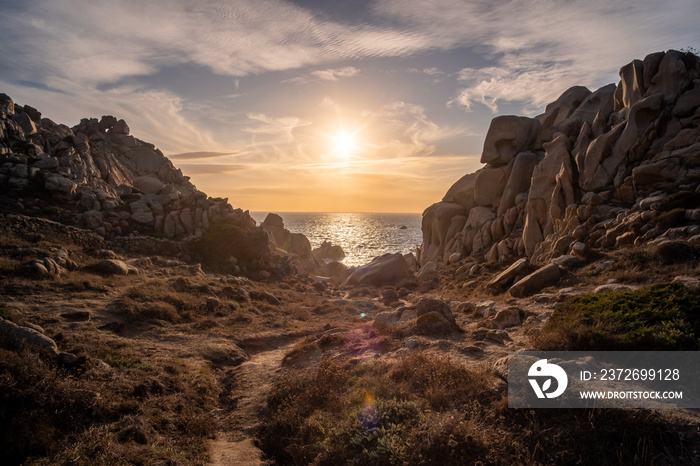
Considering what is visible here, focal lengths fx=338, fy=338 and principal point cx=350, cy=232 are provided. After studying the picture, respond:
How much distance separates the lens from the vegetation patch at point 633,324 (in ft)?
28.3

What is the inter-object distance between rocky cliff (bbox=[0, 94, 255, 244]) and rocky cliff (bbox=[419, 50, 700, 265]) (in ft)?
97.9

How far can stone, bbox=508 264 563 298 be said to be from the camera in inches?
817

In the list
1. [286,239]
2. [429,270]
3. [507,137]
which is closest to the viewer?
[429,270]

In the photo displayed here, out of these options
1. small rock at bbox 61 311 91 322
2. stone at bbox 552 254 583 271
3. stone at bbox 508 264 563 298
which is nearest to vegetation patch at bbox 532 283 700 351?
stone at bbox 508 264 563 298

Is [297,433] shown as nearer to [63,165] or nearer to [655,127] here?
[655,127]

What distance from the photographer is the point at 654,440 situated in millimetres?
6148

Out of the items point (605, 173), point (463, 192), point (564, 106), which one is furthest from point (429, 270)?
point (564, 106)

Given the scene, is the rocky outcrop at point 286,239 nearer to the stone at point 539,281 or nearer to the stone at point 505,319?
the stone at point 539,281

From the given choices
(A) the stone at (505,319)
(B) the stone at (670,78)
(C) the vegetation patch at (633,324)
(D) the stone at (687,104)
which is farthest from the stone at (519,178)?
(C) the vegetation patch at (633,324)

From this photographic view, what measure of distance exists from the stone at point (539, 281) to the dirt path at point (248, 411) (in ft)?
49.1

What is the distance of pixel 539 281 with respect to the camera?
827 inches

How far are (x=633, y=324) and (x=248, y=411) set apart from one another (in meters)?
11.4

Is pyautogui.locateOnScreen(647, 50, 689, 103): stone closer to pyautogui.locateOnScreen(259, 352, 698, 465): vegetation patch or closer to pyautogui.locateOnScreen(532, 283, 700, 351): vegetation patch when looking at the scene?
pyautogui.locateOnScreen(532, 283, 700, 351): vegetation patch

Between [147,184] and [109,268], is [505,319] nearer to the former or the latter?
[109,268]
